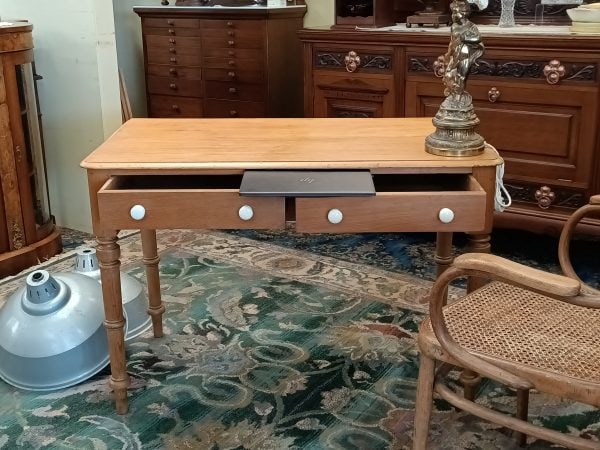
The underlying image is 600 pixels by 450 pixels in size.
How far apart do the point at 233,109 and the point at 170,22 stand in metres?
0.73

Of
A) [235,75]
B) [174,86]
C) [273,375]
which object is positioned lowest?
[273,375]


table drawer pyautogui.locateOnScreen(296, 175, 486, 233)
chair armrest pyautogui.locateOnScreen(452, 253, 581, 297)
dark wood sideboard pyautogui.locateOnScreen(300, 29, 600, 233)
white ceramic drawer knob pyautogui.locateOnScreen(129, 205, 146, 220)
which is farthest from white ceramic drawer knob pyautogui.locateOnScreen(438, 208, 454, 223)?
dark wood sideboard pyautogui.locateOnScreen(300, 29, 600, 233)

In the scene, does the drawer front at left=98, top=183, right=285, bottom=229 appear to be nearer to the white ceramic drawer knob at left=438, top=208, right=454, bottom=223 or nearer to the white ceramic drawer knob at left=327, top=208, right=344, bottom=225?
the white ceramic drawer knob at left=327, top=208, right=344, bottom=225

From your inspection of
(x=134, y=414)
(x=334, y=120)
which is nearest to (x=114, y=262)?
(x=134, y=414)

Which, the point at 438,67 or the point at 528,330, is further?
the point at 438,67

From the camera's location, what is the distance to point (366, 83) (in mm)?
3600

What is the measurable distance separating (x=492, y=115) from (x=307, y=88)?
3.28ft

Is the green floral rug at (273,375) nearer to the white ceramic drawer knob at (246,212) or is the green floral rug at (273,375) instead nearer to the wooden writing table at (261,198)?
the wooden writing table at (261,198)

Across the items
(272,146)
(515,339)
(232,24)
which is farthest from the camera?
(232,24)

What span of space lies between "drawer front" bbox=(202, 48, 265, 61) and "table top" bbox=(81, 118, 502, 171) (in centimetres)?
193

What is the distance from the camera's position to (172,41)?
15.4ft

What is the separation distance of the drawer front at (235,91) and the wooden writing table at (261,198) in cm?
218

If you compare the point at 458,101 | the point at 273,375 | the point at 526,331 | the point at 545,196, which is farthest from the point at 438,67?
the point at 526,331

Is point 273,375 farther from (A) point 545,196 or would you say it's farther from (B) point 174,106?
(B) point 174,106
